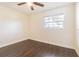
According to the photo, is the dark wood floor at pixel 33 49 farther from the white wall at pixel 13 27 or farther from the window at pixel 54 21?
the window at pixel 54 21

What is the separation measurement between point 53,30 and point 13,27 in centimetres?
64

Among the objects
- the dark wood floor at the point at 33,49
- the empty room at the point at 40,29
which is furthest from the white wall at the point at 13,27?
the dark wood floor at the point at 33,49

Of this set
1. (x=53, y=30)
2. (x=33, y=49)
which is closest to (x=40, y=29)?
(x=53, y=30)

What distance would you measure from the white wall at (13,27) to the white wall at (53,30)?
0.11 metres

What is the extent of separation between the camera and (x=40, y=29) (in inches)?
51.0

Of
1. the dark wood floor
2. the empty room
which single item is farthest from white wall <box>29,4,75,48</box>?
the dark wood floor

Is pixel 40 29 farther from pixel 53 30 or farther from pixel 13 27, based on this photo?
pixel 13 27

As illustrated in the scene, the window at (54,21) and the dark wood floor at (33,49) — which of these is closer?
the window at (54,21)

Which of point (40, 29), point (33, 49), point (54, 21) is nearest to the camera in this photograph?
point (54, 21)

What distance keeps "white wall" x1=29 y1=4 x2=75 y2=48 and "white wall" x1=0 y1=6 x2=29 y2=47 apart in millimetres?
110

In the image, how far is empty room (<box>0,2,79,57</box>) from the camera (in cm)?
120

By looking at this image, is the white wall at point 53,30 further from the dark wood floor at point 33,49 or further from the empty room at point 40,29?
the dark wood floor at point 33,49

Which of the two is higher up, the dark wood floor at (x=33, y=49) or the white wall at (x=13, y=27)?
the white wall at (x=13, y=27)

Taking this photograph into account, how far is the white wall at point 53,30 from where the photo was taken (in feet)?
4.03
